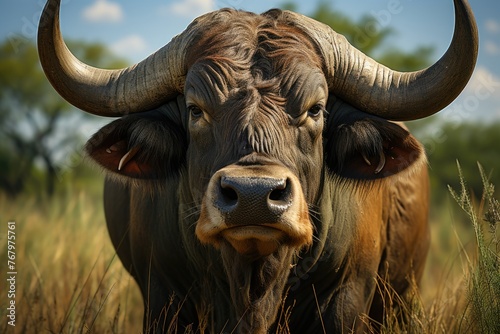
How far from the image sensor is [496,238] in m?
4.82

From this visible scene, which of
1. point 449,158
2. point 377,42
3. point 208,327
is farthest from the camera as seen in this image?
point 449,158

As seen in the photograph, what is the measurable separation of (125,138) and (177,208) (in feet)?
2.38

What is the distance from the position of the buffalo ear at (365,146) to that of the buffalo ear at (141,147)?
1.18 metres

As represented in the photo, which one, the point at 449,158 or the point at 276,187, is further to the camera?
the point at 449,158

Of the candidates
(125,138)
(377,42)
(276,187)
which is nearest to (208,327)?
(125,138)

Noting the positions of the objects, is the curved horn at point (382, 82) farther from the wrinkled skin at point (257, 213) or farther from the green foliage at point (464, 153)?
the green foliage at point (464, 153)

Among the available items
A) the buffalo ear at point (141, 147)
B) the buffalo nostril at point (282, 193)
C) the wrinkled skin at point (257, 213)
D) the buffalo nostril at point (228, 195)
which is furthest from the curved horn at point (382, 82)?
the buffalo nostril at point (228, 195)

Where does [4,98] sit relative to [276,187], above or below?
above

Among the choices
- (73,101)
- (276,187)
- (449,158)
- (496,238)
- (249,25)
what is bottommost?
(449,158)

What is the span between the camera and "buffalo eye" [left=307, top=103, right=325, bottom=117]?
15.8 ft

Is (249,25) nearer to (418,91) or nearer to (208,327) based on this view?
(418,91)

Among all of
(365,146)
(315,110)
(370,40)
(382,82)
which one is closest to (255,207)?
(315,110)

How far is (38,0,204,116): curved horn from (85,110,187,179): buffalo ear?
0.16 meters

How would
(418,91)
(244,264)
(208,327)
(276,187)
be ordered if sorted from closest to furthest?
(276,187) < (244,264) < (418,91) < (208,327)
